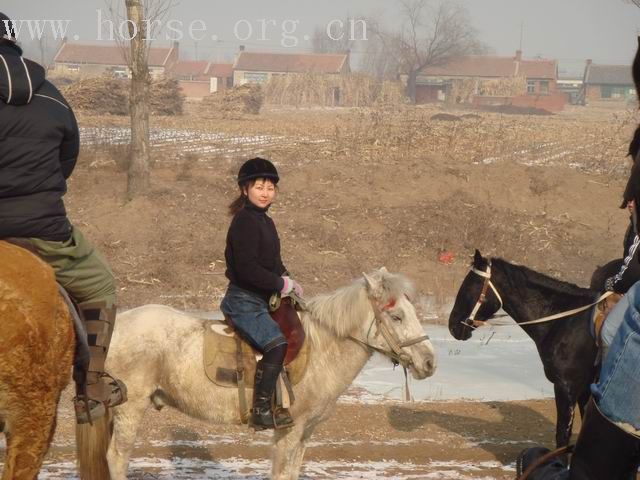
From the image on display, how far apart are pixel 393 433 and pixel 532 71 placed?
10214 cm

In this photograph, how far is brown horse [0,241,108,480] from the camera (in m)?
4.70

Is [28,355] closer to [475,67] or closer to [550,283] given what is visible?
[550,283]

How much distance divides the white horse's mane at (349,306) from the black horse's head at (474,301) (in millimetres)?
2554


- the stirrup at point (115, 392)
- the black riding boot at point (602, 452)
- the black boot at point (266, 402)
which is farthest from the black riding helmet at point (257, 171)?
the black riding boot at point (602, 452)

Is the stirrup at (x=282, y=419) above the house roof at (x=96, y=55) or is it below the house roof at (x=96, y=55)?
below

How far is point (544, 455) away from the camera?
Result: 9.51 ft

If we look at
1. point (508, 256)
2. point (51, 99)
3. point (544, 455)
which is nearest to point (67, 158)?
point (51, 99)

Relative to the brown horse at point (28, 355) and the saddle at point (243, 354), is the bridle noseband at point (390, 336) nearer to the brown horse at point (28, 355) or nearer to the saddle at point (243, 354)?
the saddle at point (243, 354)

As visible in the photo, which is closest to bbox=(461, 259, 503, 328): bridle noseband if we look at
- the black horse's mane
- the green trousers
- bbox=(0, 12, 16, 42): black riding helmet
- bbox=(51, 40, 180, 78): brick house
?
the black horse's mane

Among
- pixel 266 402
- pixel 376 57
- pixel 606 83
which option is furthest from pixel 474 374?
pixel 376 57

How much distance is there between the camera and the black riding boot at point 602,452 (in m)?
2.50

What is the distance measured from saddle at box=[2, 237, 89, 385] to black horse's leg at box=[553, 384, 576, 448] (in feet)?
16.2

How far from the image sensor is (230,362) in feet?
24.1

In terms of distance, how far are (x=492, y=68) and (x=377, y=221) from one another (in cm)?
9052
